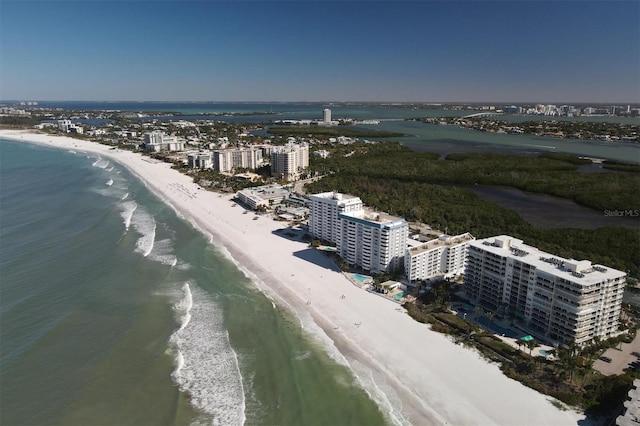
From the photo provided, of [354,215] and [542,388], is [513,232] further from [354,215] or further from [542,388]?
[542,388]

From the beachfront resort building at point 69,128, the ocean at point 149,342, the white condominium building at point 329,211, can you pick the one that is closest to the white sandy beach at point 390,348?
the ocean at point 149,342

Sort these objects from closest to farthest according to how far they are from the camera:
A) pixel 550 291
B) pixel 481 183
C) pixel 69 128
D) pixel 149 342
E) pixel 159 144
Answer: pixel 550 291
pixel 149 342
pixel 481 183
pixel 159 144
pixel 69 128

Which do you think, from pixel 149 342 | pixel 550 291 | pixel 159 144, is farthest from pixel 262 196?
pixel 159 144

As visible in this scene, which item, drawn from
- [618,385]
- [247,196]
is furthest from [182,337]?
[247,196]

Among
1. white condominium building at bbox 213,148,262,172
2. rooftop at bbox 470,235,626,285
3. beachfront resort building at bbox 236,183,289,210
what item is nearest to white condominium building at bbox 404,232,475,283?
rooftop at bbox 470,235,626,285

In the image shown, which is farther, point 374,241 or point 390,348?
point 374,241

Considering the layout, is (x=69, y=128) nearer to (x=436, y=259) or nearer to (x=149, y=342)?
(x=149, y=342)

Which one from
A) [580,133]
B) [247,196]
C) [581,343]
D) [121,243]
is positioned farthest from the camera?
[580,133]
